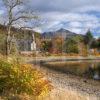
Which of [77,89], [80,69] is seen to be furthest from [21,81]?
[80,69]

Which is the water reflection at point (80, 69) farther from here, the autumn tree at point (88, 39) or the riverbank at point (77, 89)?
the autumn tree at point (88, 39)

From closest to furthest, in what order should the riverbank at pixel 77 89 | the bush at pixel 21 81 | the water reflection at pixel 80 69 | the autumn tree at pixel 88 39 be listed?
1. the bush at pixel 21 81
2. the riverbank at pixel 77 89
3. the water reflection at pixel 80 69
4. the autumn tree at pixel 88 39

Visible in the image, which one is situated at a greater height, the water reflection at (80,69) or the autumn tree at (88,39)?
the autumn tree at (88,39)

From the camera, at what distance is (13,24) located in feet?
158

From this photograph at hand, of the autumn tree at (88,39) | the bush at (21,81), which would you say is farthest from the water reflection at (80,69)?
the autumn tree at (88,39)

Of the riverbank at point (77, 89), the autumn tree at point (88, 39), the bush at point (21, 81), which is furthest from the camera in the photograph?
the autumn tree at point (88, 39)

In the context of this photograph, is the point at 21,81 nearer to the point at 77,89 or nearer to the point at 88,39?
the point at 77,89

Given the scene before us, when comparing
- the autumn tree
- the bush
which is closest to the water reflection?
the bush

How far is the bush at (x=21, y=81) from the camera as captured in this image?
51.2 ft

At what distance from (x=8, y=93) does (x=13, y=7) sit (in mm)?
33239

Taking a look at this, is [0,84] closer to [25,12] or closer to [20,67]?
[20,67]

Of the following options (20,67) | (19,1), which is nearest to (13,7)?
(19,1)

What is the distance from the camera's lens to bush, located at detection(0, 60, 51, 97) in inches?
615

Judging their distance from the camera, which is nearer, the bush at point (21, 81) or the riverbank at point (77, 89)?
the bush at point (21, 81)
